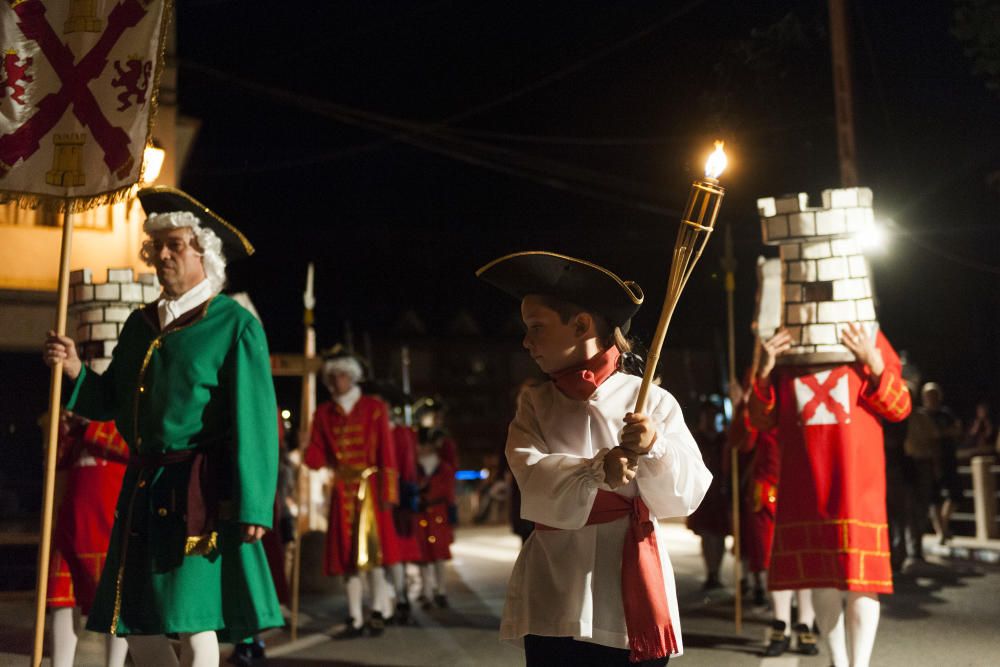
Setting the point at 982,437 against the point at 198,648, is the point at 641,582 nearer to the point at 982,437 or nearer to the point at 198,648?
the point at 198,648

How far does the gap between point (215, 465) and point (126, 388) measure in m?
0.58

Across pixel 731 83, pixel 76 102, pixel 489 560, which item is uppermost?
pixel 731 83

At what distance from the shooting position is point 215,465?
14.8 ft

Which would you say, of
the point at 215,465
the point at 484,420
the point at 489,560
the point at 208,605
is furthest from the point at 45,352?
the point at 484,420

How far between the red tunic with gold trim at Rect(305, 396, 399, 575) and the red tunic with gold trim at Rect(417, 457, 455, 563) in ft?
4.36

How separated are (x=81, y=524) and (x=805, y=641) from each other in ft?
15.0

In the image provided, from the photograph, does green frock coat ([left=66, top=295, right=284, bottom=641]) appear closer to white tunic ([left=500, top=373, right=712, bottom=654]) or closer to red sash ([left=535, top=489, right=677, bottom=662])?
white tunic ([left=500, top=373, right=712, bottom=654])

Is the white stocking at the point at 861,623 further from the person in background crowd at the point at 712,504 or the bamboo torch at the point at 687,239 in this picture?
the person in background crowd at the point at 712,504

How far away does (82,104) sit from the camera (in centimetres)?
495

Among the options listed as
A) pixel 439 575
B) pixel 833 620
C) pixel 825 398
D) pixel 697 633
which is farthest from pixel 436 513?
pixel 825 398

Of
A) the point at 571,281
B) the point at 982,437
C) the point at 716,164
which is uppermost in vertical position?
the point at 716,164

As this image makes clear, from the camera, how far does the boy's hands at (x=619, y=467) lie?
327cm

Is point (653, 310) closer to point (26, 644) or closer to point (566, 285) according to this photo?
point (566, 285)

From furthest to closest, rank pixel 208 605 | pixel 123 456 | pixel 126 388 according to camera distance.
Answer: pixel 123 456 < pixel 126 388 < pixel 208 605
